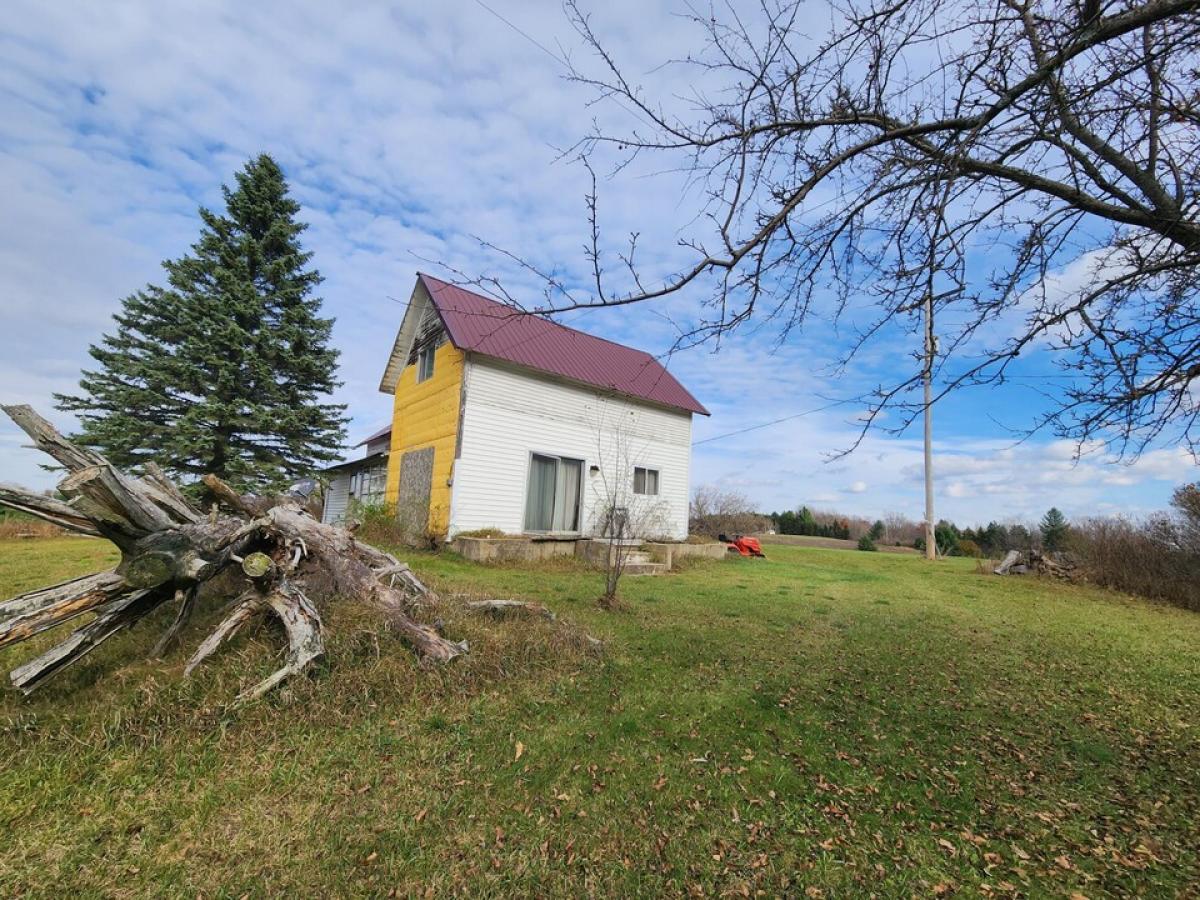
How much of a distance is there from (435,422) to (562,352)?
13.8ft

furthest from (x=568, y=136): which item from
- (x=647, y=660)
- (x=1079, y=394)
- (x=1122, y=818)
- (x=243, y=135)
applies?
(x=243, y=135)

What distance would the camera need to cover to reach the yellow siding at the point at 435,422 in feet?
41.6

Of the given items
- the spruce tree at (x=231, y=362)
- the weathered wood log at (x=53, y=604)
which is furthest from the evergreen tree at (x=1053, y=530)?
the spruce tree at (x=231, y=362)

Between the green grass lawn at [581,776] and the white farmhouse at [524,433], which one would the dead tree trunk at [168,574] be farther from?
the white farmhouse at [524,433]

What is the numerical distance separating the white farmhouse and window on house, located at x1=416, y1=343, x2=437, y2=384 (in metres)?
0.04

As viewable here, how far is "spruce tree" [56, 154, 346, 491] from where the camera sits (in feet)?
53.5

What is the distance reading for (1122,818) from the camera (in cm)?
295

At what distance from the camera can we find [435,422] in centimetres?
1357

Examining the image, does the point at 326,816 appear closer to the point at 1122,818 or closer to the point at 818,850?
the point at 818,850

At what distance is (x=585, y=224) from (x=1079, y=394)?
133 inches

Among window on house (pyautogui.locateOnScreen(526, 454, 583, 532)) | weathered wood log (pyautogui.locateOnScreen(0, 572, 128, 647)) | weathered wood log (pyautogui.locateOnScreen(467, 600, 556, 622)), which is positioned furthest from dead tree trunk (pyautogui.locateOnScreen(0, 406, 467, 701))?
window on house (pyautogui.locateOnScreen(526, 454, 583, 532))

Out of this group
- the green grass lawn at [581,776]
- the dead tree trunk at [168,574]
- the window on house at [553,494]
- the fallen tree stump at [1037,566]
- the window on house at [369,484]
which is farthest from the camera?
the window on house at [369,484]

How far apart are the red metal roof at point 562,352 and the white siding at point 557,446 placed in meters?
0.37

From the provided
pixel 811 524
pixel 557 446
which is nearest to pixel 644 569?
pixel 557 446
